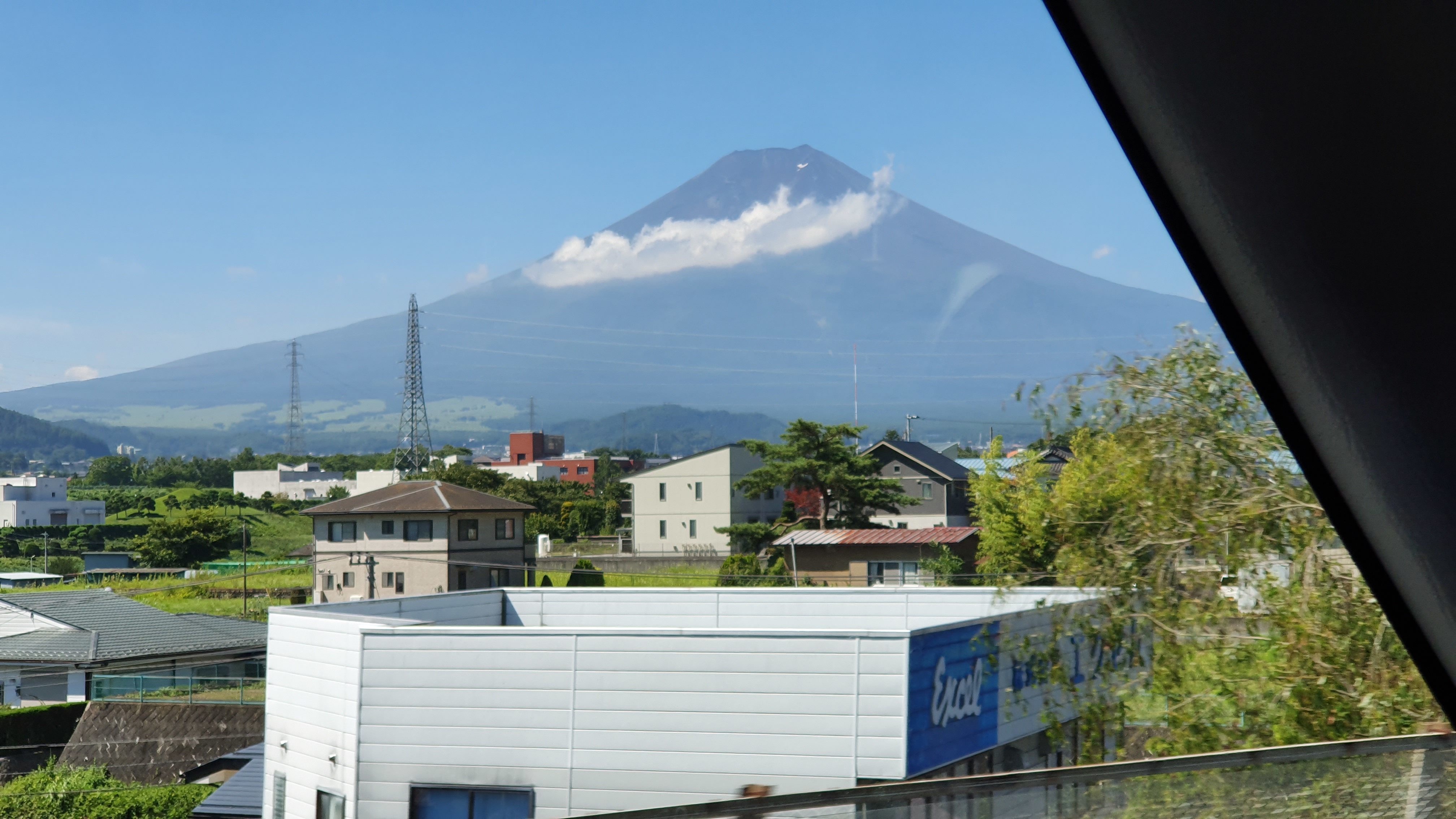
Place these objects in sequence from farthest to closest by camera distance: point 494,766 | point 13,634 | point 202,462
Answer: point 202,462 → point 13,634 → point 494,766

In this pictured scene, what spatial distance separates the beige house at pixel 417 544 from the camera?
3547 cm

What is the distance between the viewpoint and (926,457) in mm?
45562

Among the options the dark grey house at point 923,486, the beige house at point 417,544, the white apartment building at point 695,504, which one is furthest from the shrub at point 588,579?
the dark grey house at point 923,486

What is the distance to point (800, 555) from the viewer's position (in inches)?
1213

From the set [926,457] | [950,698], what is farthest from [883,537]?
[950,698]

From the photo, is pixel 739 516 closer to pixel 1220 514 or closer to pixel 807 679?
pixel 807 679

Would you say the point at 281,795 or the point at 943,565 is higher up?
the point at 943,565

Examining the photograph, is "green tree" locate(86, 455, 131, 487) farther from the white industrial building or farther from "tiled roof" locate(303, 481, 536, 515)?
the white industrial building

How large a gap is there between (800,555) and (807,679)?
69.6 ft

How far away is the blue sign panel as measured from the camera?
9570 millimetres

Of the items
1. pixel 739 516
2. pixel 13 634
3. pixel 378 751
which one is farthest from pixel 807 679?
pixel 739 516

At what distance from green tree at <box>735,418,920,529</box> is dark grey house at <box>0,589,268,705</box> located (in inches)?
714

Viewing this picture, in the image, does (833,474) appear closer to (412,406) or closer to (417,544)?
(417,544)

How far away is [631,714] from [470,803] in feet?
5.71
